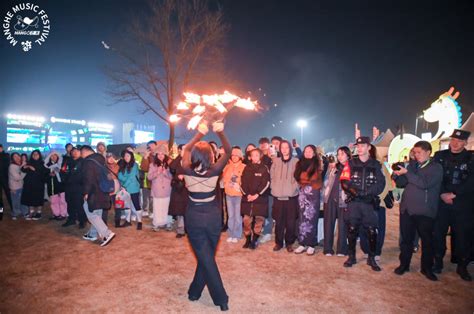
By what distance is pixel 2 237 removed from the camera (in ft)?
24.3

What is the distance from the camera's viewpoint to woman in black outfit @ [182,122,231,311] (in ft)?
13.2

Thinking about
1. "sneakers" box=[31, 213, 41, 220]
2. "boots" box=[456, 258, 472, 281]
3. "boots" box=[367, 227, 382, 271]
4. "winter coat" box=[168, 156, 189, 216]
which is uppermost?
"winter coat" box=[168, 156, 189, 216]

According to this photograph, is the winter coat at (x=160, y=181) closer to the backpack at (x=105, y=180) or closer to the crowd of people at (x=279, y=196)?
the crowd of people at (x=279, y=196)

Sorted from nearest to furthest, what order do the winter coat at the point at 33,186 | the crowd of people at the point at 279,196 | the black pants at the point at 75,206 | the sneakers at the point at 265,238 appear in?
the crowd of people at the point at 279,196 → the sneakers at the point at 265,238 → the black pants at the point at 75,206 → the winter coat at the point at 33,186

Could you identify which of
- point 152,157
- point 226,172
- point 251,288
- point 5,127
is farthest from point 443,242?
point 5,127

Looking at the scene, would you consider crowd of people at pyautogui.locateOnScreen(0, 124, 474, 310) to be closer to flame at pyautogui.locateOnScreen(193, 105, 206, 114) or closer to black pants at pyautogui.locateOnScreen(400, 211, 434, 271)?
black pants at pyautogui.locateOnScreen(400, 211, 434, 271)

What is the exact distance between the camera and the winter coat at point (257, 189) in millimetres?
6863

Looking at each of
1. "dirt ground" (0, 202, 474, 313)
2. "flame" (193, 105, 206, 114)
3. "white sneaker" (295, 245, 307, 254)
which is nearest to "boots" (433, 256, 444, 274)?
"dirt ground" (0, 202, 474, 313)

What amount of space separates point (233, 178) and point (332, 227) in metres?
2.68

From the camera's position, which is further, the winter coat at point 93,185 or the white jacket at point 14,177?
the white jacket at point 14,177

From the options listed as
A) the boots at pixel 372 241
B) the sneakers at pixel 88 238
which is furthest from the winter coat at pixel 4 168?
the boots at pixel 372 241

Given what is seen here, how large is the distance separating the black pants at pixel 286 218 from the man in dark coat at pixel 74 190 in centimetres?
580

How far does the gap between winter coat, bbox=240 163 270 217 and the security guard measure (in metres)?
3.56

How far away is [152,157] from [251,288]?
529 centimetres
